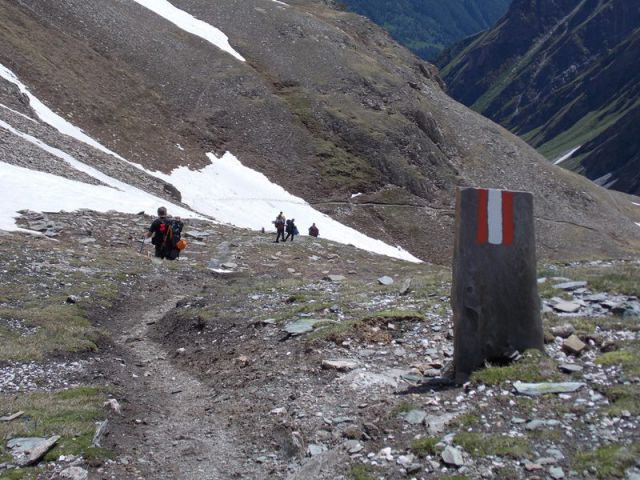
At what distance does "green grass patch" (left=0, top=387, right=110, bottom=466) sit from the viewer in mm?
8688

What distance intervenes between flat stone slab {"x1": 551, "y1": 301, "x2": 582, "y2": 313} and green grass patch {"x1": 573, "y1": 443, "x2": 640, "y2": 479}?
497cm

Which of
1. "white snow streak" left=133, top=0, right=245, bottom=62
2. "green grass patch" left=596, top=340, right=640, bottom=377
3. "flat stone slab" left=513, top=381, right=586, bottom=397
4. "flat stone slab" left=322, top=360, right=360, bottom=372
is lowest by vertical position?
"flat stone slab" left=322, top=360, right=360, bottom=372

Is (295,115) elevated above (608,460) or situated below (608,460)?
above

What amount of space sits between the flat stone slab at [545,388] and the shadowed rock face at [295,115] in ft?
168

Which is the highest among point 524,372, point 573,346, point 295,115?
point 295,115

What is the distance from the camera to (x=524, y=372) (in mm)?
9242

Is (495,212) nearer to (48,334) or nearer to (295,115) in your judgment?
(48,334)

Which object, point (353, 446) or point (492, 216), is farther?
point (492, 216)

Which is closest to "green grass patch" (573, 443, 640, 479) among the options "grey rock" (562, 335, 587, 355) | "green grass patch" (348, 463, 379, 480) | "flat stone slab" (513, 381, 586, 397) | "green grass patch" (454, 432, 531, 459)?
"green grass patch" (454, 432, 531, 459)

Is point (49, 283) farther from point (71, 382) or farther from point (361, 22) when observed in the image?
point (361, 22)

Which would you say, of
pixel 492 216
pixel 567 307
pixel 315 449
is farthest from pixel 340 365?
pixel 567 307

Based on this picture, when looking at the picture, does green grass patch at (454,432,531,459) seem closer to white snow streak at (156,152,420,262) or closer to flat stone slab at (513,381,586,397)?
flat stone slab at (513,381,586,397)

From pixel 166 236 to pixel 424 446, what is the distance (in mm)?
17264

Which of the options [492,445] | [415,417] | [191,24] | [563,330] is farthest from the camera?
[191,24]
